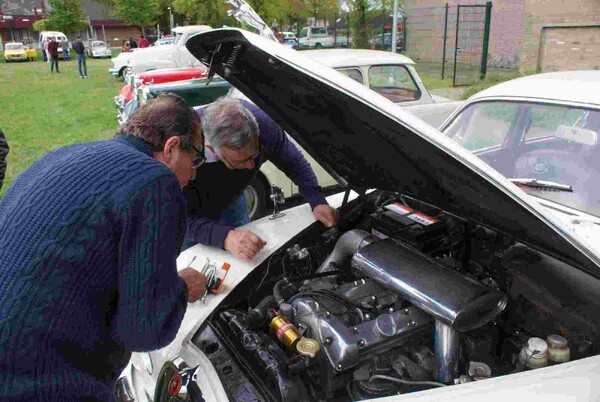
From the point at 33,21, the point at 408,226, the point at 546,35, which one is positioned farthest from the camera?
the point at 33,21

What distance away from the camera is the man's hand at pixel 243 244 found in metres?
2.31

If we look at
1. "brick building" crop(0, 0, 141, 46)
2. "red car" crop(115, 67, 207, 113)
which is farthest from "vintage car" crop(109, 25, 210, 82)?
"brick building" crop(0, 0, 141, 46)

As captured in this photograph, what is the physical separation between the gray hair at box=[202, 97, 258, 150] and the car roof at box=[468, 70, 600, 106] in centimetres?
152

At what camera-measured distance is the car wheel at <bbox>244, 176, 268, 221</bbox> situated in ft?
16.6

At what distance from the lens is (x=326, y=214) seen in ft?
8.63

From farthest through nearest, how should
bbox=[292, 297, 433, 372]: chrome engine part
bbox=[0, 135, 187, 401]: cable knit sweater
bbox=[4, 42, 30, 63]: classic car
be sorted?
bbox=[4, 42, 30, 63]: classic car, bbox=[292, 297, 433, 372]: chrome engine part, bbox=[0, 135, 187, 401]: cable knit sweater

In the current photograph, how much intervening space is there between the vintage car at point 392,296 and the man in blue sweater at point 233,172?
0.12 metres

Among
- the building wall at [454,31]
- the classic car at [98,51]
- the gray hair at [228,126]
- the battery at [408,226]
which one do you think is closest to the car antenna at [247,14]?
the gray hair at [228,126]

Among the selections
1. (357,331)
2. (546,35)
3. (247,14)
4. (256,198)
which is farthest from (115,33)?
(357,331)

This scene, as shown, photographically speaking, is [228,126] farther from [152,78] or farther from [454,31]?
[454,31]

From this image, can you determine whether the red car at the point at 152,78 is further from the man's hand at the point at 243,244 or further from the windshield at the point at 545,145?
the man's hand at the point at 243,244

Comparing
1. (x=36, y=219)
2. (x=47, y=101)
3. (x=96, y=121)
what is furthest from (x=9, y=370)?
(x=47, y=101)

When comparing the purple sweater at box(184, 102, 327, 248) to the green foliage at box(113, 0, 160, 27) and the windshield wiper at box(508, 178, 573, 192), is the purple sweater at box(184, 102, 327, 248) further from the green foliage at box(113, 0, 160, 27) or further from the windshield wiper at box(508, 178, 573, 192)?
the green foliage at box(113, 0, 160, 27)

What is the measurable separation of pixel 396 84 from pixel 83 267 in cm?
533
